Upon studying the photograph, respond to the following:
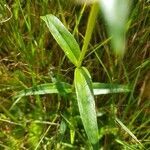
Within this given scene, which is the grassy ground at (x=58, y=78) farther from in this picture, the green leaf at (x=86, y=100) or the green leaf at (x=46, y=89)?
the green leaf at (x=86, y=100)

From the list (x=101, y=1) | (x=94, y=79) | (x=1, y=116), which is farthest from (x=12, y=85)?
(x=101, y=1)

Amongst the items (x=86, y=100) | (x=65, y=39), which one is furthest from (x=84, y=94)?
(x=65, y=39)

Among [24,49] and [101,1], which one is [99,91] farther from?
[101,1]

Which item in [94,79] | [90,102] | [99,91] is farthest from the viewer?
[94,79]

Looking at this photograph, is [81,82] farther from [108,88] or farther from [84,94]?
[108,88]

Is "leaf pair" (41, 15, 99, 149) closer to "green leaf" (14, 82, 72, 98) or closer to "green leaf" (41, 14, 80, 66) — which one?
"green leaf" (41, 14, 80, 66)

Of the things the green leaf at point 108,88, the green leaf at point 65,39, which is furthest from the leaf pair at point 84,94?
the green leaf at point 108,88
